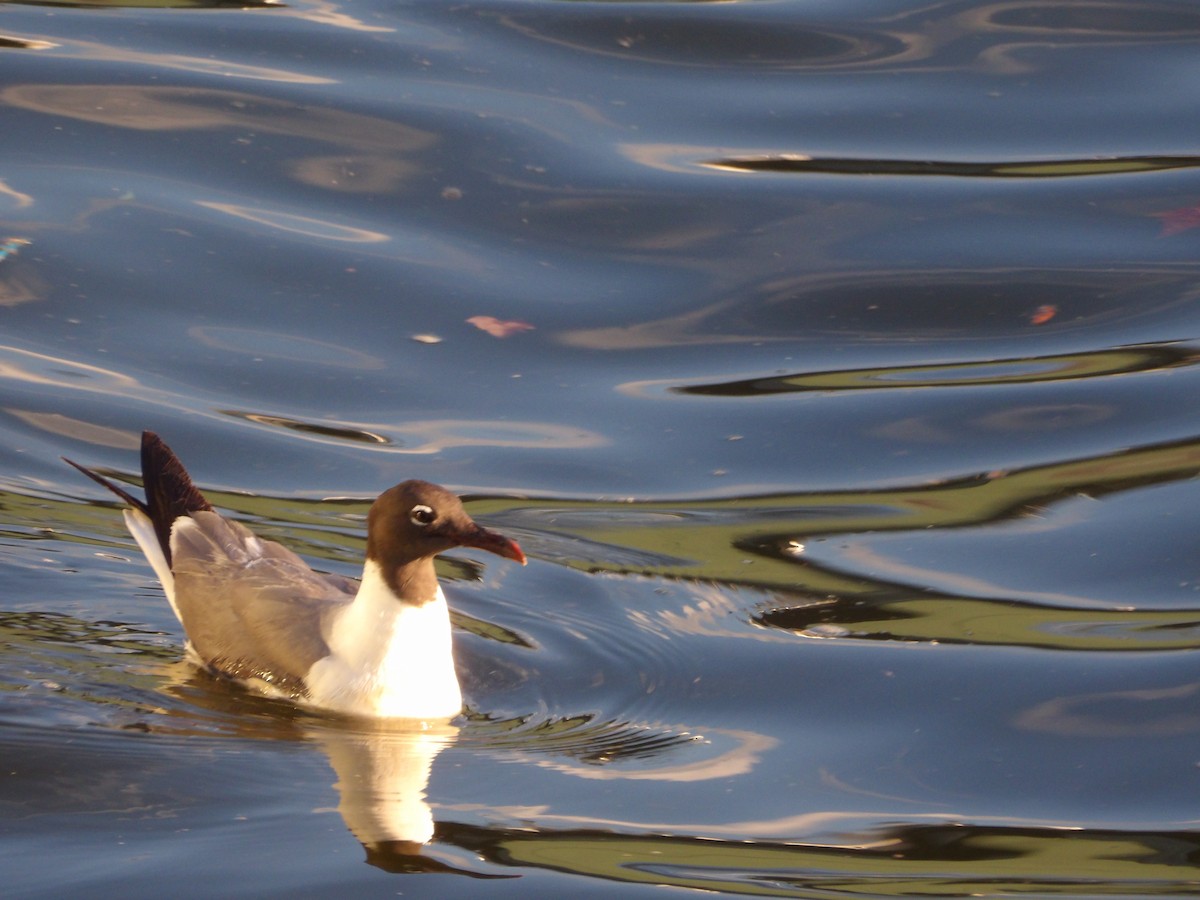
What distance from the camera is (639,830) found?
4922 millimetres

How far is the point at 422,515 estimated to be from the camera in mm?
5855

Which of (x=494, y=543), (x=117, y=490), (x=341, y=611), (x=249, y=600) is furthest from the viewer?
(x=117, y=490)

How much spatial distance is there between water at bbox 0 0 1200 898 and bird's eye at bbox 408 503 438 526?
60 cm

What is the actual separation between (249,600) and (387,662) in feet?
2.20

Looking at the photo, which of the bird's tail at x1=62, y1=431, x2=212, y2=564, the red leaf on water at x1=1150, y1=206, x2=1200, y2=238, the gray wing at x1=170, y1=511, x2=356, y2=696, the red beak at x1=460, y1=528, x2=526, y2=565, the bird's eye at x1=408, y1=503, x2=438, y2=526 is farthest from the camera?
the red leaf on water at x1=1150, y1=206, x2=1200, y2=238

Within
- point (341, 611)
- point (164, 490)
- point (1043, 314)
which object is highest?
point (1043, 314)

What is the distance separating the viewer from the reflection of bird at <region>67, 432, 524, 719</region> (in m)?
5.85

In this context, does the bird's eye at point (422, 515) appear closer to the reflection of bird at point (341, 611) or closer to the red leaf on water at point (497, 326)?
the reflection of bird at point (341, 611)

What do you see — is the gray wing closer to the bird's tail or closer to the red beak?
the bird's tail

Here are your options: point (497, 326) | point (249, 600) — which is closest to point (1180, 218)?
point (497, 326)

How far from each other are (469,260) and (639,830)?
5.19 metres

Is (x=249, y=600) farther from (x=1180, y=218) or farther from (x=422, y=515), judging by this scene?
(x=1180, y=218)

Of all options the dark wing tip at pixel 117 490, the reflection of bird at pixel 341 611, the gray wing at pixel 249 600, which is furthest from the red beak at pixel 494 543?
the dark wing tip at pixel 117 490

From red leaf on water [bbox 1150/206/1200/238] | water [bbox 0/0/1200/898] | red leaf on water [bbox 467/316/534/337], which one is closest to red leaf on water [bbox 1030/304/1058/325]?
water [bbox 0/0/1200/898]
